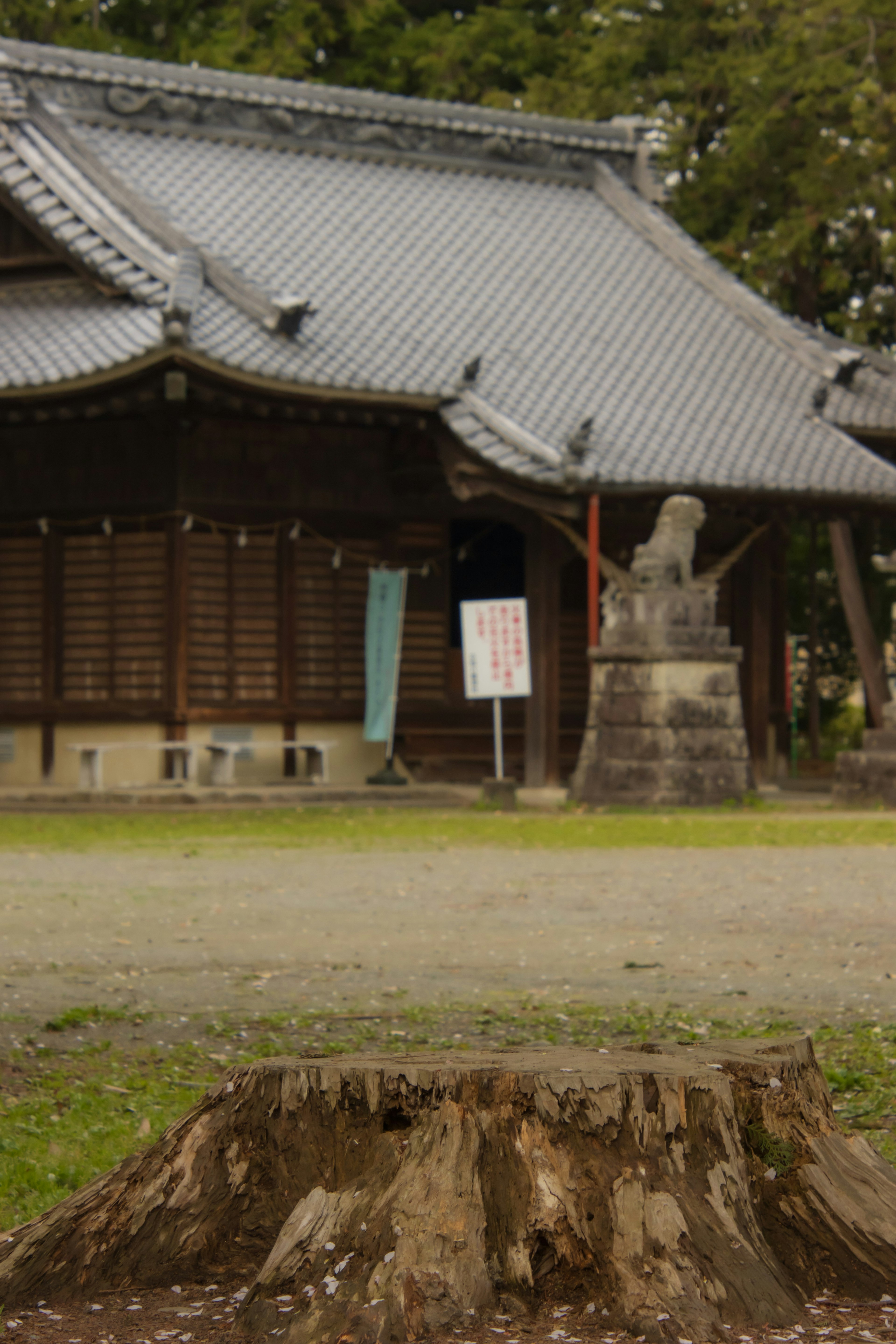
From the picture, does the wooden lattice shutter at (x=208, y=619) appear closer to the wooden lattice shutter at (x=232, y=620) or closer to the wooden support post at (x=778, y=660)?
the wooden lattice shutter at (x=232, y=620)

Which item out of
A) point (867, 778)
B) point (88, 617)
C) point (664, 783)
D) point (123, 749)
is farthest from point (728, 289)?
point (123, 749)

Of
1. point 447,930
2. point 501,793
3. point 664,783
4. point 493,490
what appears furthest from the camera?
point 493,490

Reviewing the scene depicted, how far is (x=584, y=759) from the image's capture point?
16766 mm

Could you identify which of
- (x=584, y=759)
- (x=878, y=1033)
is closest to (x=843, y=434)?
(x=584, y=759)

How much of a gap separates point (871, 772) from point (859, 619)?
3898 millimetres

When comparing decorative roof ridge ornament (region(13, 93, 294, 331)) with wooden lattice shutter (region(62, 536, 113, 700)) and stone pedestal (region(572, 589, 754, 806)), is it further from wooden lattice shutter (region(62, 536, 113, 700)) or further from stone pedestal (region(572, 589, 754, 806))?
stone pedestal (region(572, 589, 754, 806))

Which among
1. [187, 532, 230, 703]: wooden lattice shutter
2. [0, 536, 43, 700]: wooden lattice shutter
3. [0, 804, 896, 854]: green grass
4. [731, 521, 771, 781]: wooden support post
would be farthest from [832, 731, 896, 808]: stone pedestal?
[0, 536, 43, 700]: wooden lattice shutter

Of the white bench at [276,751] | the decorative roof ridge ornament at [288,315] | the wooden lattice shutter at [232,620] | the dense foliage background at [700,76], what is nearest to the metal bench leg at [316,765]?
the white bench at [276,751]

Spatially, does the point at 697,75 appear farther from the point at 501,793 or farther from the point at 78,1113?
the point at 78,1113

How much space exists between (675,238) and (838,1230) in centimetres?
2039

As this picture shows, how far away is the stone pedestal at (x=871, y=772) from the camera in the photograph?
16.8 m

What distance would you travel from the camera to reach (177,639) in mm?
18109

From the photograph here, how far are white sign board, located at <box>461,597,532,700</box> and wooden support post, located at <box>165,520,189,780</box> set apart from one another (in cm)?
313

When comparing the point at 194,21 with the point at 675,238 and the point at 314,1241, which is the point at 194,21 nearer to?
the point at 675,238
